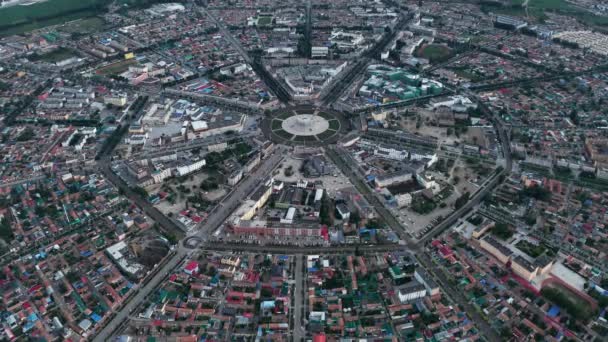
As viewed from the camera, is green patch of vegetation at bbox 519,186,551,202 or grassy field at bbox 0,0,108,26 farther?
grassy field at bbox 0,0,108,26

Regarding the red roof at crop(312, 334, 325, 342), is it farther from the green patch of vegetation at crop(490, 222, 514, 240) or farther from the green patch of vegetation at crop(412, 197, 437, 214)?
the green patch of vegetation at crop(490, 222, 514, 240)

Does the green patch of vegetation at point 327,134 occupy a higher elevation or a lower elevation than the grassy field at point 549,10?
lower

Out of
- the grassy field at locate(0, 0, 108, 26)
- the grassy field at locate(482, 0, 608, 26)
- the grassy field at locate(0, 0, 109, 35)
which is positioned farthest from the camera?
the grassy field at locate(0, 0, 108, 26)

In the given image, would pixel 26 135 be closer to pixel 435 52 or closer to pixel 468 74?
pixel 468 74

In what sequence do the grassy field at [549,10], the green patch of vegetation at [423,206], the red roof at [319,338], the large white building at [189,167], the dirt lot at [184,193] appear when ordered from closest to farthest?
the red roof at [319,338] < the green patch of vegetation at [423,206] < the dirt lot at [184,193] < the large white building at [189,167] < the grassy field at [549,10]

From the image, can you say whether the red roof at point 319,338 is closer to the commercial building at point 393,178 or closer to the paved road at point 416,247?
the paved road at point 416,247

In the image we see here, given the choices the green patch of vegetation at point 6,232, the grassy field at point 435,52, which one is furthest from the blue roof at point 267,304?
the grassy field at point 435,52

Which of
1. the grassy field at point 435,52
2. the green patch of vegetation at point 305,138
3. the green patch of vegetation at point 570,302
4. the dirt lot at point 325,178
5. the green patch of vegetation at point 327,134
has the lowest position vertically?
the green patch of vegetation at point 570,302

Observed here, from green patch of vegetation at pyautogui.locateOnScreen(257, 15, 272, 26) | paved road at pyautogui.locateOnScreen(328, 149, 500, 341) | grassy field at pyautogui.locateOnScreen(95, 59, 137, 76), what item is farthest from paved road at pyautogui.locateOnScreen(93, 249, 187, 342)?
green patch of vegetation at pyautogui.locateOnScreen(257, 15, 272, 26)
